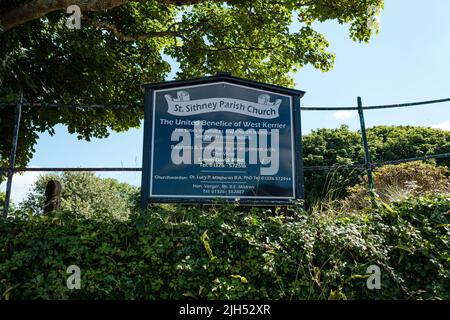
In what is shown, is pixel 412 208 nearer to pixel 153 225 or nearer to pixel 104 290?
pixel 153 225

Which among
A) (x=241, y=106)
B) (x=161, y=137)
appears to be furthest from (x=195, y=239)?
(x=241, y=106)

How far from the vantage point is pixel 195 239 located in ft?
14.0

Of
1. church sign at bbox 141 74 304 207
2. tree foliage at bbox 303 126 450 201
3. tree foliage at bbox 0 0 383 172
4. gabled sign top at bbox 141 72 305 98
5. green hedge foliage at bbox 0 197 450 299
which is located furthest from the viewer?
tree foliage at bbox 303 126 450 201

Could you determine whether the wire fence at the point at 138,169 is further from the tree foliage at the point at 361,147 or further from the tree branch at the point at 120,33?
the tree foliage at the point at 361,147

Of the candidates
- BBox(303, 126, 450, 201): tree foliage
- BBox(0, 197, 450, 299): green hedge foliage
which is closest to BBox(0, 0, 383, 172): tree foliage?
BBox(0, 197, 450, 299): green hedge foliage

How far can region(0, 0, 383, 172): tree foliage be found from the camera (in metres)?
11.1

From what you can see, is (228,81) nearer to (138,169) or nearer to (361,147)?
(138,169)

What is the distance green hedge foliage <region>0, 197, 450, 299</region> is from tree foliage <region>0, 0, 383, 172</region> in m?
6.95

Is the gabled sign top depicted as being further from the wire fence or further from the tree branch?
the tree branch

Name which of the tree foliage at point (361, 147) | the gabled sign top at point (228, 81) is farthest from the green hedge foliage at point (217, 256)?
the tree foliage at point (361, 147)

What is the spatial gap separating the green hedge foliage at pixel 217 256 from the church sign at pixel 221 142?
0.85 meters

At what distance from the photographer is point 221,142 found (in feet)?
18.5

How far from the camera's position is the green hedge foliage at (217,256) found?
13.1ft
